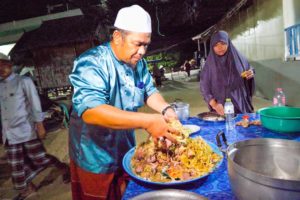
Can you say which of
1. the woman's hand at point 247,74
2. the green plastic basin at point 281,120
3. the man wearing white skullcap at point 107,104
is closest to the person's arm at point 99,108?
the man wearing white skullcap at point 107,104

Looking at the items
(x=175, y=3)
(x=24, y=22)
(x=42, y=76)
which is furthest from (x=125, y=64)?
(x=24, y=22)

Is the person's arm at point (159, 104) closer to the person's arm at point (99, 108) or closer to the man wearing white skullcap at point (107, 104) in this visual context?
the man wearing white skullcap at point (107, 104)

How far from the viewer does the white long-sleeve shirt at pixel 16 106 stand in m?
4.43

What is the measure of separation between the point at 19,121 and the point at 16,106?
27 centimetres

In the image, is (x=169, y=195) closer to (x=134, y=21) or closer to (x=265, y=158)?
(x=265, y=158)

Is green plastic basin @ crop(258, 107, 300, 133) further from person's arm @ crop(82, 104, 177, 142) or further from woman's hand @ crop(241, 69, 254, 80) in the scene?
woman's hand @ crop(241, 69, 254, 80)

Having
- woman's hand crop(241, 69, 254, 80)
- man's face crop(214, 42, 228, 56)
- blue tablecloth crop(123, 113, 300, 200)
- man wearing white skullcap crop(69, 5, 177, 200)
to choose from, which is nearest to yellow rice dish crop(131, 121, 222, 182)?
blue tablecloth crop(123, 113, 300, 200)

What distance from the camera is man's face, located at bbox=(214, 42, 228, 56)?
4.24m

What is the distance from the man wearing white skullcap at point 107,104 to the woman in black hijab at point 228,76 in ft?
7.27

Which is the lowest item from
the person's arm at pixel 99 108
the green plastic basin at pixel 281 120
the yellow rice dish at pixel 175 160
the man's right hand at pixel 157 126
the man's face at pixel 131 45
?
the yellow rice dish at pixel 175 160

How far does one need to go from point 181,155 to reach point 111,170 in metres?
0.65

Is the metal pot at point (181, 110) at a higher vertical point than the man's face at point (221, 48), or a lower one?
lower

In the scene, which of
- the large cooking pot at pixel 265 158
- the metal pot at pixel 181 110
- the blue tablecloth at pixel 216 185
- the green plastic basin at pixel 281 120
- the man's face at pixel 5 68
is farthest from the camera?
the man's face at pixel 5 68

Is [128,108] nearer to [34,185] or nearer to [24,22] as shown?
[34,185]
